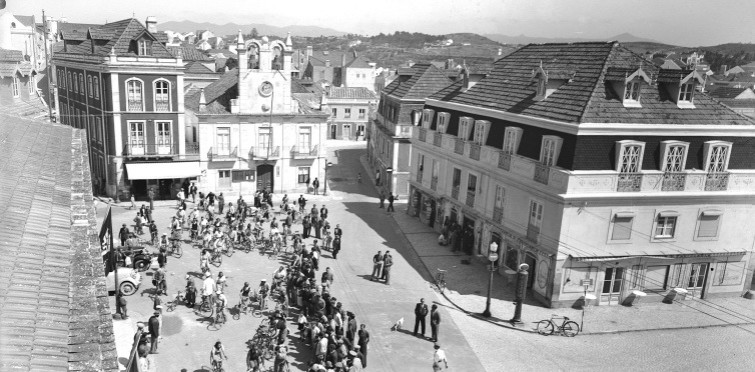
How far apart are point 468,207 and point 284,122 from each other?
17535mm

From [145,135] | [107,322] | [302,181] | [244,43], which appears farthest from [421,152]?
[107,322]

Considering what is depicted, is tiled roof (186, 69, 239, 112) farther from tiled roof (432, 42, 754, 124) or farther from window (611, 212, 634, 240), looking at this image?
window (611, 212, 634, 240)

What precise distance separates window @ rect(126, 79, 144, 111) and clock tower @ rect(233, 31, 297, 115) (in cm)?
635

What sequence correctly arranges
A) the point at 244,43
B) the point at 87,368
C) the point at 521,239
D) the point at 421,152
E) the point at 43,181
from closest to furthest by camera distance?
the point at 87,368, the point at 43,181, the point at 521,239, the point at 421,152, the point at 244,43

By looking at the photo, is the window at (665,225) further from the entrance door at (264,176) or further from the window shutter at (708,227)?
the entrance door at (264,176)

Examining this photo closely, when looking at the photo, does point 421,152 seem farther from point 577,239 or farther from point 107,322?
point 107,322

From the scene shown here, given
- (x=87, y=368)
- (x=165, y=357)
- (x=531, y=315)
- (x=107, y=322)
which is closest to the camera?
(x=87, y=368)

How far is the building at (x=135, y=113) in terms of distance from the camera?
39125 millimetres

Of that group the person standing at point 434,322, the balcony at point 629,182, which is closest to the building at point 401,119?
the balcony at point 629,182

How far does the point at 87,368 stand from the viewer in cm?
704

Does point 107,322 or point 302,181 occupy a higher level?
point 107,322

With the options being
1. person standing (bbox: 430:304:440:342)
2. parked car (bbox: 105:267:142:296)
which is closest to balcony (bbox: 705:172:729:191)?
person standing (bbox: 430:304:440:342)

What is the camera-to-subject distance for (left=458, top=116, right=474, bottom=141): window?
3316 cm

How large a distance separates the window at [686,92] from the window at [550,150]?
6.43 metres
